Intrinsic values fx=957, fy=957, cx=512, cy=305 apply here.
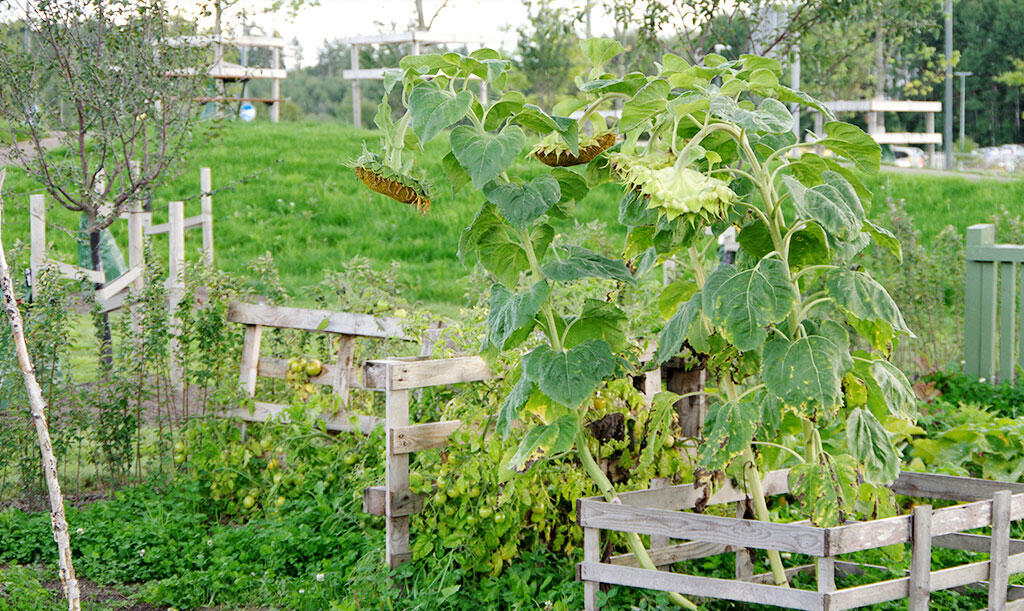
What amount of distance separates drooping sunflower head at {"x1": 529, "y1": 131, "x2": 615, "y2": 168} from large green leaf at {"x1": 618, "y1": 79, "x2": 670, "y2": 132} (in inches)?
6.3

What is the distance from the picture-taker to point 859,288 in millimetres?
2596

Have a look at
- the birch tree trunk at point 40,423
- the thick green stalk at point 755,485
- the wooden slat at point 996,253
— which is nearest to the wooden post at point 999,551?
the thick green stalk at point 755,485

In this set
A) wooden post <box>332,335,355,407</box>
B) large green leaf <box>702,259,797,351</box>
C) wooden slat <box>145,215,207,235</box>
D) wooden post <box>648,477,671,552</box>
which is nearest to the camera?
large green leaf <box>702,259,797,351</box>

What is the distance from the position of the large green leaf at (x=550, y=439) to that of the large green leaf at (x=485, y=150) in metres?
0.75

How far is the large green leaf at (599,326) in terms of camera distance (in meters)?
2.90

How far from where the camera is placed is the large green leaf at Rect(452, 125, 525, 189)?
8.07 feet

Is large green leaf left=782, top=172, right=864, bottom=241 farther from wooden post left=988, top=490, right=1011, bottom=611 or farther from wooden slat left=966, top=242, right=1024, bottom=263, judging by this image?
wooden slat left=966, top=242, right=1024, bottom=263

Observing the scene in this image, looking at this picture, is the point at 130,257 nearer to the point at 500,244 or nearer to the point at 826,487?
the point at 500,244

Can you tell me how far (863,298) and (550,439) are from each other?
0.94 metres

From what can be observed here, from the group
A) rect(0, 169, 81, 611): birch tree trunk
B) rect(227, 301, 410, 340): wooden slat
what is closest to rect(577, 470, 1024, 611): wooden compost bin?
rect(0, 169, 81, 611): birch tree trunk

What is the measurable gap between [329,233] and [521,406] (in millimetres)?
11151

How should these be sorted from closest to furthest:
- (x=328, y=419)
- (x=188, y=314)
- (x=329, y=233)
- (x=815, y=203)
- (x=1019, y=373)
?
(x=815, y=203) < (x=328, y=419) < (x=188, y=314) < (x=1019, y=373) < (x=329, y=233)

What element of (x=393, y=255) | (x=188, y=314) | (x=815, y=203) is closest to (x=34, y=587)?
(x=188, y=314)

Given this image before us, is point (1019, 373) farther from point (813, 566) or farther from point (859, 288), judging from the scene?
point (859, 288)
